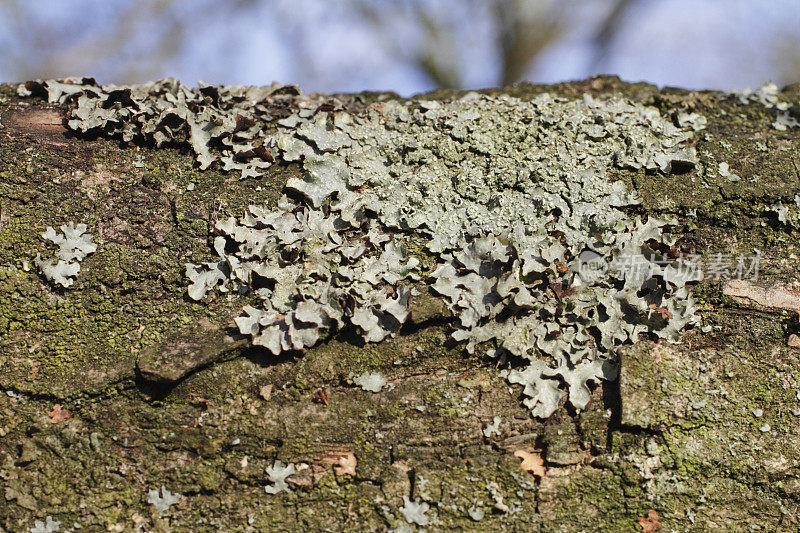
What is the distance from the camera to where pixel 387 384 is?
184 cm

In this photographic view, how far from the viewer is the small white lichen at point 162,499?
169 cm

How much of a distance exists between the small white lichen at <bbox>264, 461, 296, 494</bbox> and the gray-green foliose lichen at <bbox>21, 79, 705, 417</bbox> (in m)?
0.37

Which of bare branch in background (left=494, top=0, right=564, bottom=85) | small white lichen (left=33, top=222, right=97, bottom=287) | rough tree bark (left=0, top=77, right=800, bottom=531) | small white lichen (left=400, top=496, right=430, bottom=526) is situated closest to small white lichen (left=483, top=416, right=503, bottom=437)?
rough tree bark (left=0, top=77, right=800, bottom=531)

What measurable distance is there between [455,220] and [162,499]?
1363 mm

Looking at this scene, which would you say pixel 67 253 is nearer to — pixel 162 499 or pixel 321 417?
pixel 162 499

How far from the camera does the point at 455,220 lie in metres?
2.06

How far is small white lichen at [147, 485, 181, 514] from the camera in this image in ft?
5.54

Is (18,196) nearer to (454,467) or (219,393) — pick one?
(219,393)

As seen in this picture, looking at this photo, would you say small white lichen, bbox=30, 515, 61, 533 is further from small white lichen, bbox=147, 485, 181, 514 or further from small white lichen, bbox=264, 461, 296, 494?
small white lichen, bbox=264, 461, 296, 494

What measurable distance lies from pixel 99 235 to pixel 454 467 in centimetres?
149

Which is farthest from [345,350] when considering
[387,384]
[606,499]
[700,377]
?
[700,377]

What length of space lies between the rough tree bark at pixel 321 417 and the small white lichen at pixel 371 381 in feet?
0.07

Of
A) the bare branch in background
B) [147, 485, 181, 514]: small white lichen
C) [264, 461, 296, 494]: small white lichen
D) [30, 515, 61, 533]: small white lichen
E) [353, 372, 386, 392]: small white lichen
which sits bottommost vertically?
[30, 515, 61, 533]: small white lichen

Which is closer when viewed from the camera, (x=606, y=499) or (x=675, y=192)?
(x=606, y=499)
